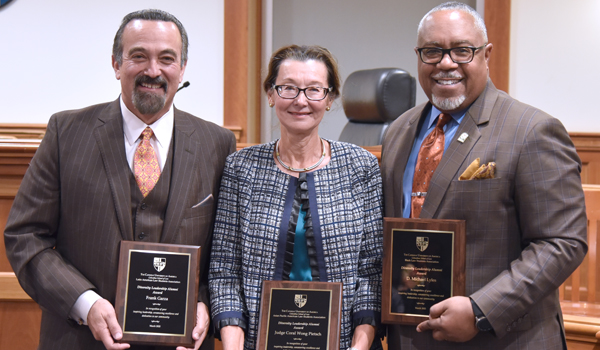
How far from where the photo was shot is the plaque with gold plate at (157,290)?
159cm

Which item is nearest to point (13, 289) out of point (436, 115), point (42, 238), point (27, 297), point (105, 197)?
point (27, 297)

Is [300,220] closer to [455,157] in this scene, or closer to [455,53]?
[455,157]

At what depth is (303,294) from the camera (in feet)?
5.28

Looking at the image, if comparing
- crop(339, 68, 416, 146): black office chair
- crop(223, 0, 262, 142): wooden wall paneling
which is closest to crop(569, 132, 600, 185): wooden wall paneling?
crop(339, 68, 416, 146): black office chair

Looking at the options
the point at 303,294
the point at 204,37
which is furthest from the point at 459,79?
the point at 204,37

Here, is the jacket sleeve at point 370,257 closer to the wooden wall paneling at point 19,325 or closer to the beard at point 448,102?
the beard at point 448,102

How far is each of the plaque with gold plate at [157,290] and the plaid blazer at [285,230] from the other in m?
0.14

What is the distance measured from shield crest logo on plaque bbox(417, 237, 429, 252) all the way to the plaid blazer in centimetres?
20

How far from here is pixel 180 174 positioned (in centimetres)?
175

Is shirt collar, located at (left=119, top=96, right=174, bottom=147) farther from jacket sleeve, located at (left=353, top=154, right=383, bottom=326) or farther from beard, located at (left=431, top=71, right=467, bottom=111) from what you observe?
beard, located at (left=431, top=71, right=467, bottom=111)

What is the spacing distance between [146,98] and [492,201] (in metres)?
1.01

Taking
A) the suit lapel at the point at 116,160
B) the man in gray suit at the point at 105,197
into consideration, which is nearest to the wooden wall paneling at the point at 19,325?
Result: the man in gray suit at the point at 105,197

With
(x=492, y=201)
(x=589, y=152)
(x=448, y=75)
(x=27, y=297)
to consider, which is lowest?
(x=27, y=297)

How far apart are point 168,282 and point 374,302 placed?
584 mm
